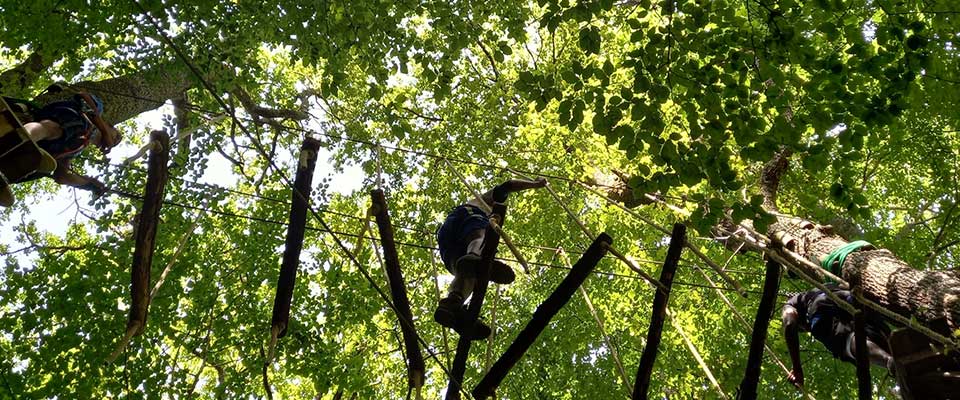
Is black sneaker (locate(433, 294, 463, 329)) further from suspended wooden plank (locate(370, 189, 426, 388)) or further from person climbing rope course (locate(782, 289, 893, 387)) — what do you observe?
person climbing rope course (locate(782, 289, 893, 387))

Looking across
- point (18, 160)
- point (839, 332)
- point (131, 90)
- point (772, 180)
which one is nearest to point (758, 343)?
point (839, 332)

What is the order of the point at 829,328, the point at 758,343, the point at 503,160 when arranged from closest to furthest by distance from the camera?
the point at 758,343, the point at 829,328, the point at 503,160

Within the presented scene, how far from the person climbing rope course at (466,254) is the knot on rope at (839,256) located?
2.32 metres

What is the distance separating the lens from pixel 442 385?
12086 mm

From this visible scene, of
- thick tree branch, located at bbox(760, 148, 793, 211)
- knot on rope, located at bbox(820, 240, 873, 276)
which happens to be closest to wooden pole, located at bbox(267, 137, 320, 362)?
knot on rope, located at bbox(820, 240, 873, 276)

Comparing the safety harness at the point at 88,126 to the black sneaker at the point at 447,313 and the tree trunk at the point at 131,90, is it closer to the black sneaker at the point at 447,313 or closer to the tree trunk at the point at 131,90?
the tree trunk at the point at 131,90

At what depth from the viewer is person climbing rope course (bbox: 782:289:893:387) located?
3641 millimetres

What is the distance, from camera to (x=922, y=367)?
2.86 m

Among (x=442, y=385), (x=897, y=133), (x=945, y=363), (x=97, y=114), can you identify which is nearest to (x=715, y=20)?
(x=897, y=133)

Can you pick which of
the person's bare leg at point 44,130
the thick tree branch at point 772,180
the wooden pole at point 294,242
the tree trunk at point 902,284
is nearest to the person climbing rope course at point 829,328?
the tree trunk at point 902,284

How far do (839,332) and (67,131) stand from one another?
16.5ft

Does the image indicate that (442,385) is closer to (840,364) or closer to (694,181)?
(840,364)

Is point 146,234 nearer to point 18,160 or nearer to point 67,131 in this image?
point 18,160

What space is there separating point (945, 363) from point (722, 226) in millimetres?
3315
